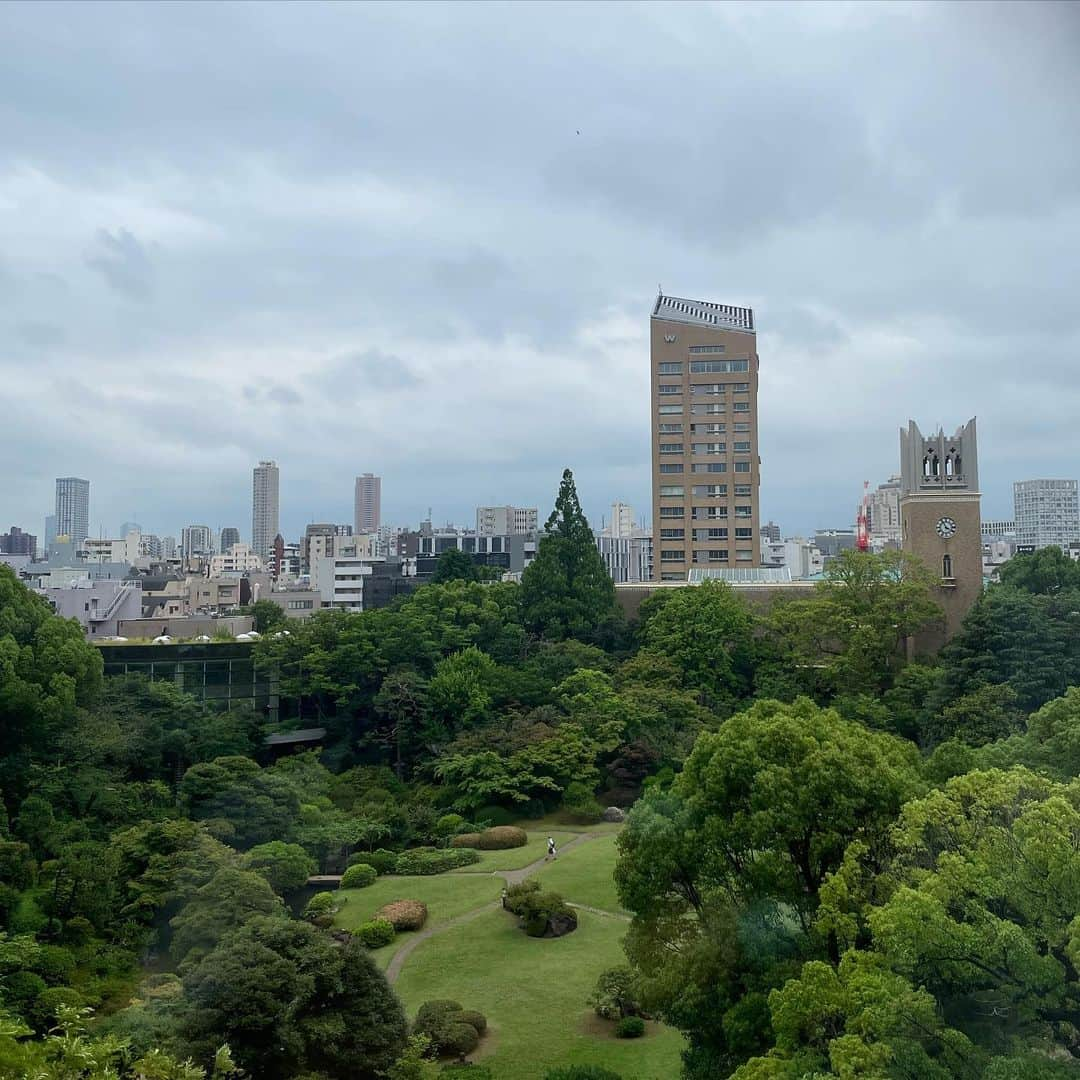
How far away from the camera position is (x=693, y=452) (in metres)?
50.9

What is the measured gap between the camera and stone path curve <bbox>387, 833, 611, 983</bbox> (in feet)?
54.4

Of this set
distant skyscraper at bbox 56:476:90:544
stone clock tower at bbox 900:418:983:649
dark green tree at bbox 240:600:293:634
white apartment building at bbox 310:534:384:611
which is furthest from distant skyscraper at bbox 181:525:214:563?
stone clock tower at bbox 900:418:983:649

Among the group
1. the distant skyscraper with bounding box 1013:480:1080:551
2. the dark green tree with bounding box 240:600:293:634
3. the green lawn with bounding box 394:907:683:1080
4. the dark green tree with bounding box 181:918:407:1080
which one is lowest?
the green lawn with bounding box 394:907:683:1080

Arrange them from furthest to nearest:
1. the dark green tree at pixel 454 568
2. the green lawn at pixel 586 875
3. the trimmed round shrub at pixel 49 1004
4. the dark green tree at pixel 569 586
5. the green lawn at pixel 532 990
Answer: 1. the dark green tree at pixel 454 568
2. the dark green tree at pixel 569 586
3. the green lawn at pixel 586 875
4. the trimmed round shrub at pixel 49 1004
5. the green lawn at pixel 532 990

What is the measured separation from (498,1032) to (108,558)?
295 feet

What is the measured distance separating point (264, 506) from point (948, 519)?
11674 centimetres

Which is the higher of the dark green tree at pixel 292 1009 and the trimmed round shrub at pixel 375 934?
the dark green tree at pixel 292 1009

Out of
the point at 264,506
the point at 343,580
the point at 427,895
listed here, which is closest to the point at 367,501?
the point at 264,506

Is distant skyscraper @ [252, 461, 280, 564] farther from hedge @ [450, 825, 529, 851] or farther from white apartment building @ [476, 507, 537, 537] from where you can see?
hedge @ [450, 825, 529, 851]

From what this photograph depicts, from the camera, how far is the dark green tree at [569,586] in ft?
107

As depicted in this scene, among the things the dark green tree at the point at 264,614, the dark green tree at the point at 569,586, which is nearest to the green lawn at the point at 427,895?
the dark green tree at the point at 569,586

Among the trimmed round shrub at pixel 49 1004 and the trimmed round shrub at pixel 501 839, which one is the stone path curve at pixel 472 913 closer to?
the trimmed round shrub at pixel 501 839

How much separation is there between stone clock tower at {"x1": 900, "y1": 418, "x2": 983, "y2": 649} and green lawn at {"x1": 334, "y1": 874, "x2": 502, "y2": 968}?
16.7 metres

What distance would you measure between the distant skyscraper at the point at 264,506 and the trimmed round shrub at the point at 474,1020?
399ft
